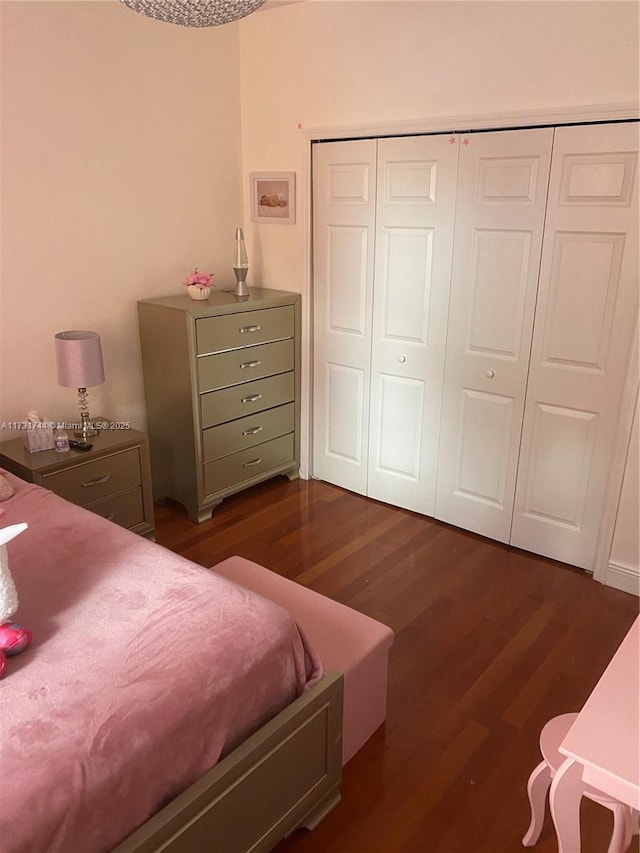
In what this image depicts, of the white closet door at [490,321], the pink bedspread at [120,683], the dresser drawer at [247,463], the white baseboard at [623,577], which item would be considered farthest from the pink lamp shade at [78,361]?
the white baseboard at [623,577]

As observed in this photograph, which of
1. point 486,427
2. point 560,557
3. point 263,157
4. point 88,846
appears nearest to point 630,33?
point 486,427

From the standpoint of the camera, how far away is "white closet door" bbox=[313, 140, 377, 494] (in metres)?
3.25

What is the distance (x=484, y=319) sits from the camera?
2967 mm

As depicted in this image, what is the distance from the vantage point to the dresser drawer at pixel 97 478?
9.00ft

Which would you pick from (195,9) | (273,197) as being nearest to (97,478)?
(273,197)

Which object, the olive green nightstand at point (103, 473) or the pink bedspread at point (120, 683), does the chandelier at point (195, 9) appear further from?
the olive green nightstand at point (103, 473)

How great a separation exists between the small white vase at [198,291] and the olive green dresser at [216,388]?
0.18ft

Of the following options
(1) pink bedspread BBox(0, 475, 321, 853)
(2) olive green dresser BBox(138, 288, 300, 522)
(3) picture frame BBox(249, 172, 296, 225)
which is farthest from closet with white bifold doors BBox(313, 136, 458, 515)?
(1) pink bedspread BBox(0, 475, 321, 853)

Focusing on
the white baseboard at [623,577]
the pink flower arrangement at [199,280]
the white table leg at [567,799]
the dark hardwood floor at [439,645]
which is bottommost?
the dark hardwood floor at [439,645]

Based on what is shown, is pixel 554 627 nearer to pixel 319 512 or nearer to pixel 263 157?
pixel 319 512

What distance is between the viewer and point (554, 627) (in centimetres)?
256

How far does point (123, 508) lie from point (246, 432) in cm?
79

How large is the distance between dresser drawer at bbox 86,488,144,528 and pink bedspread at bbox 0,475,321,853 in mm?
929

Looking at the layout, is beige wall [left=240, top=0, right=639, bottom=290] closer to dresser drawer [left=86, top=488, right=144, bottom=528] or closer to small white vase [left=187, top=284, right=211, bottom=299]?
small white vase [left=187, top=284, right=211, bottom=299]
